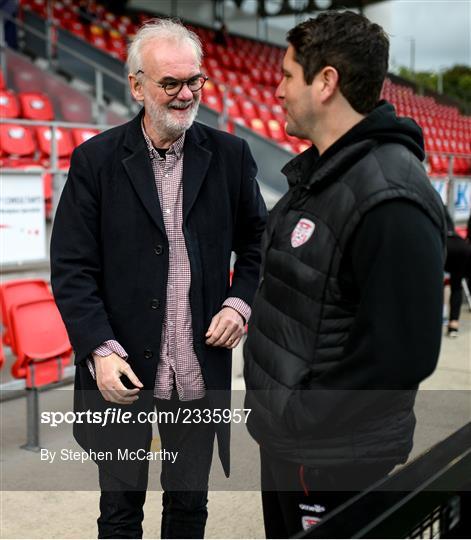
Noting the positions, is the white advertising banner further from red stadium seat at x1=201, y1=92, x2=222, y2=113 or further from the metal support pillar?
red stadium seat at x1=201, y1=92, x2=222, y2=113

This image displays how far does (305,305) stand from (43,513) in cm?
221

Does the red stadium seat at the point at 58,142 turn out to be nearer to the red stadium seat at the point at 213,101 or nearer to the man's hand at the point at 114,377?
the red stadium seat at the point at 213,101

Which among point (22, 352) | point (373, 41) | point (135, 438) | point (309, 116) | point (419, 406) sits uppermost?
point (373, 41)

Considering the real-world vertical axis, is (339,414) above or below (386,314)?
below

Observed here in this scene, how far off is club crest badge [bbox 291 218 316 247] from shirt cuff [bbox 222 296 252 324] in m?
0.73

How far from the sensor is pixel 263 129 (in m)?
12.3

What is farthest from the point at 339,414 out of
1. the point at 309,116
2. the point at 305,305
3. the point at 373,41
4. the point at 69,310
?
the point at 69,310

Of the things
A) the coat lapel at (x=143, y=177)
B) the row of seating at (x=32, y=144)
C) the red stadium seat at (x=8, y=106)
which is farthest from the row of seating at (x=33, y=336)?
the red stadium seat at (x=8, y=106)

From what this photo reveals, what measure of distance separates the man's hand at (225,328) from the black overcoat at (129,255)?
3cm

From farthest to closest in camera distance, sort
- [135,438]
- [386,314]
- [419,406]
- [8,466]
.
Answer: [419,406]
[8,466]
[135,438]
[386,314]

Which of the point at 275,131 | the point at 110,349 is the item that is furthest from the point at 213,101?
the point at 110,349

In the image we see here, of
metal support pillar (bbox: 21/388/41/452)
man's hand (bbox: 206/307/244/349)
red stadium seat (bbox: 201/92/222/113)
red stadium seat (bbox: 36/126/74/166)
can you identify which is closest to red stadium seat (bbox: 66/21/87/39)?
red stadium seat (bbox: 201/92/222/113)

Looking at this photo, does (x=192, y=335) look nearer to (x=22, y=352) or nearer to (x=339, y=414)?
(x=339, y=414)

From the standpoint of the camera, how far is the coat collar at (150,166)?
6.76 ft
